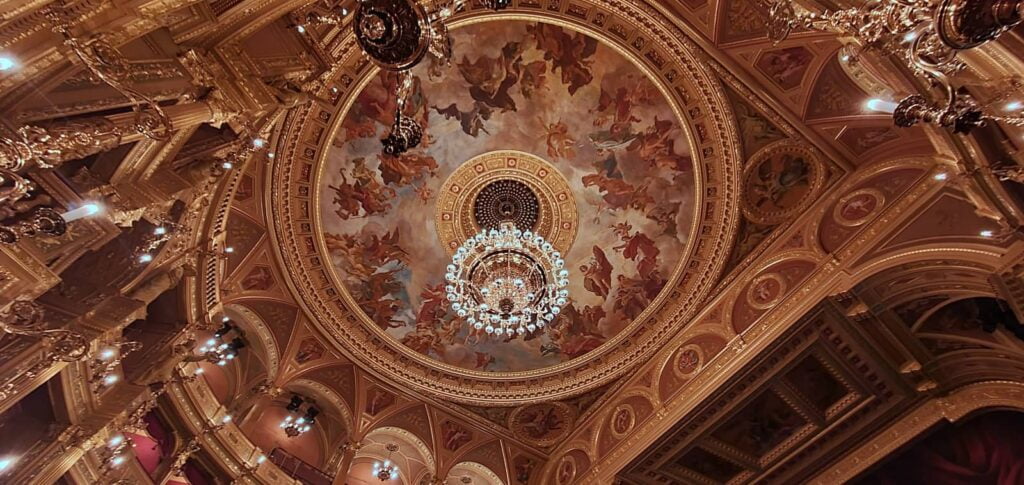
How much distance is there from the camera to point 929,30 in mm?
3816

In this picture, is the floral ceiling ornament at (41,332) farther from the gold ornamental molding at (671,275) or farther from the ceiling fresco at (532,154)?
the ceiling fresco at (532,154)

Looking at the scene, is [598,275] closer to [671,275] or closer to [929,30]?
[671,275]

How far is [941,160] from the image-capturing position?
22.9ft

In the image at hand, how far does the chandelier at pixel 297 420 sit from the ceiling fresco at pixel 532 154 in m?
2.58

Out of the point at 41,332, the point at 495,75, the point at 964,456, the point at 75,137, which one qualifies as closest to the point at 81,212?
the point at 75,137

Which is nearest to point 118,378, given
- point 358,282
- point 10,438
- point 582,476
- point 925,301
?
point 10,438

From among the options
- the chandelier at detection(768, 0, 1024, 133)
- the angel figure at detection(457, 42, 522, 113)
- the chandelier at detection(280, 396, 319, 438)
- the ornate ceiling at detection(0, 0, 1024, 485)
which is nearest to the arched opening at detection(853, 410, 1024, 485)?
the ornate ceiling at detection(0, 0, 1024, 485)

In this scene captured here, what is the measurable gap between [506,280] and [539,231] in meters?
3.40

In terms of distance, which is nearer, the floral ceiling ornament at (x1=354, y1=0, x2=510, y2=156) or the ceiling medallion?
the floral ceiling ornament at (x1=354, y1=0, x2=510, y2=156)

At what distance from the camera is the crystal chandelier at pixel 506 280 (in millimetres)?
10480

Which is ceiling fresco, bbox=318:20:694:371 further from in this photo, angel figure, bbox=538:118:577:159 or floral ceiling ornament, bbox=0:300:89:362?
floral ceiling ornament, bbox=0:300:89:362

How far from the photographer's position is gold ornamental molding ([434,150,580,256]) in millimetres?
13367

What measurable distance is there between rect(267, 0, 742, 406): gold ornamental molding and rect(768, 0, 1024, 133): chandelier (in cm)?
555

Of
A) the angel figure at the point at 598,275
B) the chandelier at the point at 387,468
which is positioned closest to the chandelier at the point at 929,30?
the angel figure at the point at 598,275
